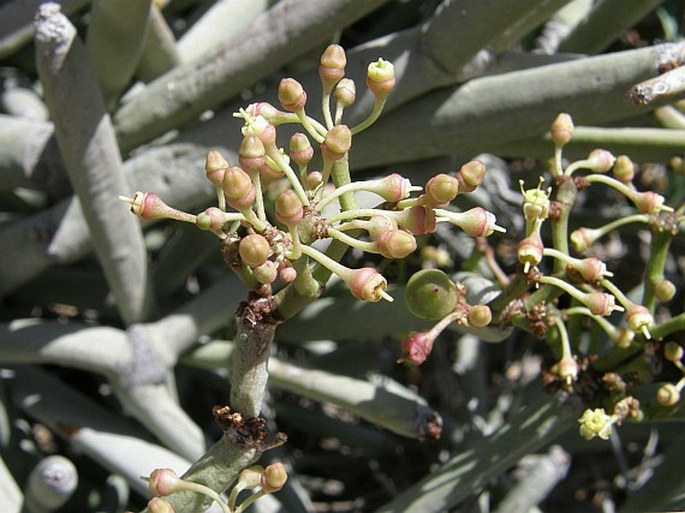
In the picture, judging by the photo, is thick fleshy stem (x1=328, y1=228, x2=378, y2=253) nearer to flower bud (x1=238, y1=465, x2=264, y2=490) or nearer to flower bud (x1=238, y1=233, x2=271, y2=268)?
flower bud (x1=238, y1=233, x2=271, y2=268)

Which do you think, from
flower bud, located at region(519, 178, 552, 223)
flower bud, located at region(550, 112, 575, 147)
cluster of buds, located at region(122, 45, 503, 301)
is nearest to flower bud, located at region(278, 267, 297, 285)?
cluster of buds, located at region(122, 45, 503, 301)

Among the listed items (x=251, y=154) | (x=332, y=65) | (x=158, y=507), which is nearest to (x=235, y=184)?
(x=251, y=154)

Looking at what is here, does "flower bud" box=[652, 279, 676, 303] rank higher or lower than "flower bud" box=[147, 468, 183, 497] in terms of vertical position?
lower

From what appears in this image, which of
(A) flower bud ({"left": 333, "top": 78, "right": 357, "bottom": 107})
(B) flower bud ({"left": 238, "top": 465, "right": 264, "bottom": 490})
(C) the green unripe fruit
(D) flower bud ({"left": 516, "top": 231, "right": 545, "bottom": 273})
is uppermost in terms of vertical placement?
(A) flower bud ({"left": 333, "top": 78, "right": 357, "bottom": 107})

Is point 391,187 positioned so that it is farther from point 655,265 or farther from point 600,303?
point 655,265

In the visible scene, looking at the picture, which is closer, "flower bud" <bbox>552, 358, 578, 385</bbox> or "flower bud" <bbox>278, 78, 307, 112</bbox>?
"flower bud" <bbox>278, 78, 307, 112</bbox>

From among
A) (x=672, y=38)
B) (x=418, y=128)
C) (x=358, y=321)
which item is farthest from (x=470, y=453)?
(x=672, y=38)

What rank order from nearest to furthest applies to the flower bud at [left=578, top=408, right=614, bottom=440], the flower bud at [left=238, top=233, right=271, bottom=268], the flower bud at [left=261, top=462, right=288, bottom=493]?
the flower bud at [left=238, top=233, right=271, bottom=268], the flower bud at [left=261, top=462, right=288, bottom=493], the flower bud at [left=578, top=408, right=614, bottom=440]
